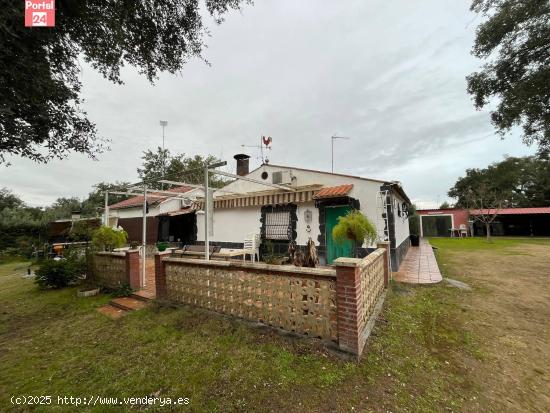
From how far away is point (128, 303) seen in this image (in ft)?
24.3

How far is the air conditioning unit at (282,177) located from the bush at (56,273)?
10.0 m

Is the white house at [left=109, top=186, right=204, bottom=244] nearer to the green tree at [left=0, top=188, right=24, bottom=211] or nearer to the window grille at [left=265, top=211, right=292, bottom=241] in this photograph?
the window grille at [left=265, top=211, right=292, bottom=241]

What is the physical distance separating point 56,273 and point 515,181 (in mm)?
59585

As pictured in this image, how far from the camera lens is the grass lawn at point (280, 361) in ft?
10.8

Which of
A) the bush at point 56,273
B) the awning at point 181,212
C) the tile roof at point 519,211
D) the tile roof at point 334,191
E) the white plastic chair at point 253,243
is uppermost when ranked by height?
the tile roof at point 334,191

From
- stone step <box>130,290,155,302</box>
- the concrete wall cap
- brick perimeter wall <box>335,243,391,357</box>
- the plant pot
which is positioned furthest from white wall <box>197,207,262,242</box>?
brick perimeter wall <box>335,243,391,357</box>

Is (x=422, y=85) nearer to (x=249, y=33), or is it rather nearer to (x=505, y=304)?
(x=249, y=33)

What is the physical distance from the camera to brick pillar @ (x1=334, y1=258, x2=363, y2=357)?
4.03 metres

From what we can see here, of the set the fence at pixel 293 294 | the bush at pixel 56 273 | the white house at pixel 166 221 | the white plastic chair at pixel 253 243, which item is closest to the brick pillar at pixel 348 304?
the fence at pixel 293 294

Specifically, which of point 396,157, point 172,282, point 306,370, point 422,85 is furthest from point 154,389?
point 396,157

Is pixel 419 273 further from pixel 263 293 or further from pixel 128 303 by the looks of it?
pixel 128 303

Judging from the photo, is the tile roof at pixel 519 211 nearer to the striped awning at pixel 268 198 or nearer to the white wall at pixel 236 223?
the striped awning at pixel 268 198

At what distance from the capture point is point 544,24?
29.2 ft

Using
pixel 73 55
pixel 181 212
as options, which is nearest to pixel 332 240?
pixel 73 55
